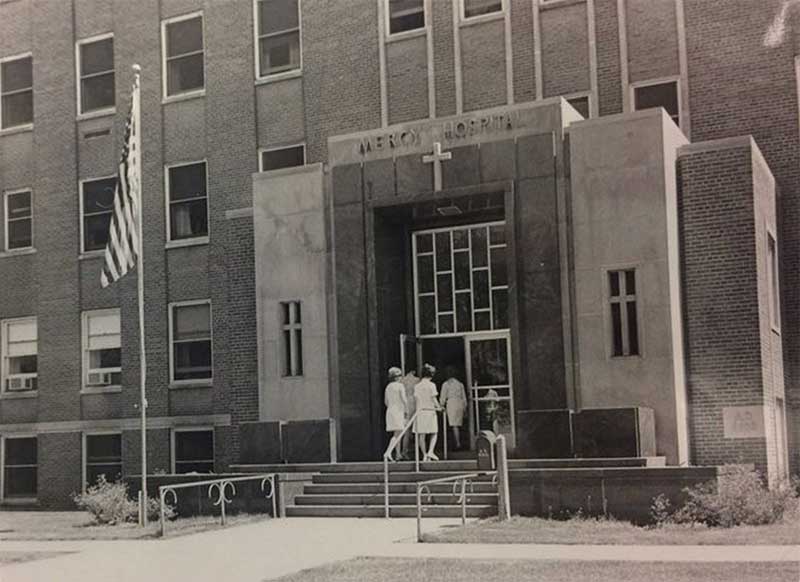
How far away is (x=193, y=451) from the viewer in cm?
2742

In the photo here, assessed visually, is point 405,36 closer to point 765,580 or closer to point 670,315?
point 670,315

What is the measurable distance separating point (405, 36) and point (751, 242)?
977 cm

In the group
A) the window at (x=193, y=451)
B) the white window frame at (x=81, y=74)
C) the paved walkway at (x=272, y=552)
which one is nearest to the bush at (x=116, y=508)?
the paved walkway at (x=272, y=552)

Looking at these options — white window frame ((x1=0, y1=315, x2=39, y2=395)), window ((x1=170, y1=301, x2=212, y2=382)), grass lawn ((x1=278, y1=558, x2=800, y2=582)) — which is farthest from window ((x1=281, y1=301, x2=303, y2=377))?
white window frame ((x1=0, y1=315, x2=39, y2=395))

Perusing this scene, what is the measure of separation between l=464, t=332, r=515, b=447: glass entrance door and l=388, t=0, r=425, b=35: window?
7673 millimetres

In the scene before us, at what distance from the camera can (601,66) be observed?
2284 cm

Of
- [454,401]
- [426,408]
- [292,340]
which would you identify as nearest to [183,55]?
[292,340]

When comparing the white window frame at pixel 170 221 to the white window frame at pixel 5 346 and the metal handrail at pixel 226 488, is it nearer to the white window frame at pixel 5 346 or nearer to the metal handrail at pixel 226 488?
the white window frame at pixel 5 346

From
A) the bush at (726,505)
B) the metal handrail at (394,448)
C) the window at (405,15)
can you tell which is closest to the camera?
the bush at (726,505)

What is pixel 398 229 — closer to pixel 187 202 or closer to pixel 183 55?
pixel 187 202

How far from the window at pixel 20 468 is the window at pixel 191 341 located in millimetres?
4999

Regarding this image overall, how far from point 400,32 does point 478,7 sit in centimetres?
192

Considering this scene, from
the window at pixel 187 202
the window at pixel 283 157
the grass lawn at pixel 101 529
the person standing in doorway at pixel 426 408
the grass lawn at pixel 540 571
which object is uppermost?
the window at pixel 283 157

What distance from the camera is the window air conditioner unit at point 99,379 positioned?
94.3ft
